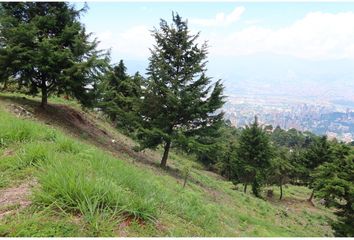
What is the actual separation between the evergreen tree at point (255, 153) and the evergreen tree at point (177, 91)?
45.0ft

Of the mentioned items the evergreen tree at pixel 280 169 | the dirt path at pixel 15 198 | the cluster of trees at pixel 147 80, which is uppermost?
the cluster of trees at pixel 147 80

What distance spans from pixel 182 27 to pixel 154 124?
618cm

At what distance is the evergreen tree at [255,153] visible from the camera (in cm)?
3168

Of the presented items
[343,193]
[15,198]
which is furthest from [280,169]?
[15,198]

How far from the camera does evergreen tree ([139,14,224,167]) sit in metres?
18.4

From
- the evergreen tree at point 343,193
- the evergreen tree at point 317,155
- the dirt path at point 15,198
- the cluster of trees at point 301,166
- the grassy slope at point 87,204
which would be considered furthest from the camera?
the evergreen tree at point 317,155

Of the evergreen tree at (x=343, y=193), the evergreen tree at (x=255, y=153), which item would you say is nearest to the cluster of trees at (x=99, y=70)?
the evergreen tree at (x=343, y=193)

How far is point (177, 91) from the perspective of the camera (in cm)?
1845

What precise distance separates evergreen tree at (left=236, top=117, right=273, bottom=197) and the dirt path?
28348 mm

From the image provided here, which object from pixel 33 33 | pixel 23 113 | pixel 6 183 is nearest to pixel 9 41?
pixel 33 33

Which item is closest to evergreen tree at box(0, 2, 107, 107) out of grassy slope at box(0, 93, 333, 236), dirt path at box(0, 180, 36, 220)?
grassy slope at box(0, 93, 333, 236)

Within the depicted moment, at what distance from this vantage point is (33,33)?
15.9m

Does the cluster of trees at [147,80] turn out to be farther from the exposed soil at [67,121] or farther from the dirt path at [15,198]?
the dirt path at [15,198]

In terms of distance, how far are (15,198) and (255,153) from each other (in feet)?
97.3
